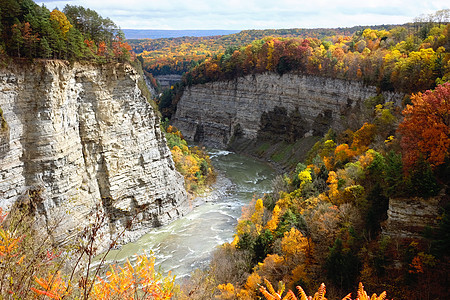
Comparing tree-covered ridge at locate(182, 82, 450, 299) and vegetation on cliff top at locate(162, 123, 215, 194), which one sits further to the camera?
vegetation on cliff top at locate(162, 123, 215, 194)

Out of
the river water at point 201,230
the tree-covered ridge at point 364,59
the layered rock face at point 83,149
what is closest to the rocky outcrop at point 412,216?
the layered rock face at point 83,149

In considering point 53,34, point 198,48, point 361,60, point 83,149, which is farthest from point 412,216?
point 198,48

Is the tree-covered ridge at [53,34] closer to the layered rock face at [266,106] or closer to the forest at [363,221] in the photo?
the forest at [363,221]

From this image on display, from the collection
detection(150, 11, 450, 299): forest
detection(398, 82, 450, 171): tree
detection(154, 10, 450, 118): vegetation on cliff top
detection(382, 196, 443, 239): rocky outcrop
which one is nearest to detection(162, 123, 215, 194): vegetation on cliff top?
detection(150, 11, 450, 299): forest

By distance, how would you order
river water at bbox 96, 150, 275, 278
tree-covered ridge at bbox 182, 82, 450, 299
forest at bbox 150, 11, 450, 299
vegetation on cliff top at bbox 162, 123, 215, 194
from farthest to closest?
vegetation on cliff top at bbox 162, 123, 215, 194
river water at bbox 96, 150, 275, 278
forest at bbox 150, 11, 450, 299
tree-covered ridge at bbox 182, 82, 450, 299

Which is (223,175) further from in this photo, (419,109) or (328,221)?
(419,109)

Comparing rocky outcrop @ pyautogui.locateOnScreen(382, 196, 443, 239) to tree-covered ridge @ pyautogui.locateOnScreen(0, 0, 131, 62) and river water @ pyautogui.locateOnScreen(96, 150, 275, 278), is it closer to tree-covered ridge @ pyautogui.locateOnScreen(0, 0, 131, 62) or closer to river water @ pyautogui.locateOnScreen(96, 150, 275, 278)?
river water @ pyautogui.locateOnScreen(96, 150, 275, 278)

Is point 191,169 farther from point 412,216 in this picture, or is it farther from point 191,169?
point 412,216
